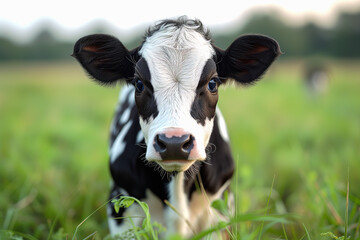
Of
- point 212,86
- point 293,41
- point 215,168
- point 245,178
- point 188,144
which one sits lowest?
point 293,41

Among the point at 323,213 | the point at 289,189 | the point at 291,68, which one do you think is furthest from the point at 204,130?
the point at 291,68

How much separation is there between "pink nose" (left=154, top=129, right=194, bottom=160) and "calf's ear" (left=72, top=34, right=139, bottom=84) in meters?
0.87

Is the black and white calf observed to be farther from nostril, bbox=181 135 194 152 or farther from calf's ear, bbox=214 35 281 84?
nostril, bbox=181 135 194 152

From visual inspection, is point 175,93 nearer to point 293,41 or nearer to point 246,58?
point 246,58

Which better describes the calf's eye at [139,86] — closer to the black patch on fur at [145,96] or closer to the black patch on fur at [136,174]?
the black patch on fur at [145,96]

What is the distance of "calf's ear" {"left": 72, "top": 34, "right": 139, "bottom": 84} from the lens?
278 cm

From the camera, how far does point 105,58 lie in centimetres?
287

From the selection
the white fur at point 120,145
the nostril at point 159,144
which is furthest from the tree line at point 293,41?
the nostril at point 159,144

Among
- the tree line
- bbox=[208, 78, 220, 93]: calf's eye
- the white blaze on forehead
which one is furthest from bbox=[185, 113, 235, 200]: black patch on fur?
the tree line

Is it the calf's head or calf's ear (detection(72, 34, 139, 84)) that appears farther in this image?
calf's ear (detection(72, 34, 139, 84))

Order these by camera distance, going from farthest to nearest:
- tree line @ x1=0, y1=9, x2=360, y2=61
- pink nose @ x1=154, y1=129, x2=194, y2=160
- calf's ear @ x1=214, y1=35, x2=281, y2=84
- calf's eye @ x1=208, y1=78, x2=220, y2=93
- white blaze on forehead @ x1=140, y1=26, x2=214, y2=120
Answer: tree line @ x1=0, y1=9, x2=360, y2=61 < calf's ear @ x1=214, y1=35, x2=281, y2=84 < calf's eye @ x1=208, y1=78, x2=220, y2=93 < white blaze on forehead @ x1=140, y1=26, x2=214, y2=120 < pink nose @ x1=154, y1=129, x2=194, y2=160

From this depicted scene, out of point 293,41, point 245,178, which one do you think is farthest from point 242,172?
point 293,41

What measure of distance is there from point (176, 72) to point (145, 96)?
0.25 m

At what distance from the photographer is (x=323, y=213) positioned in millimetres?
3035
